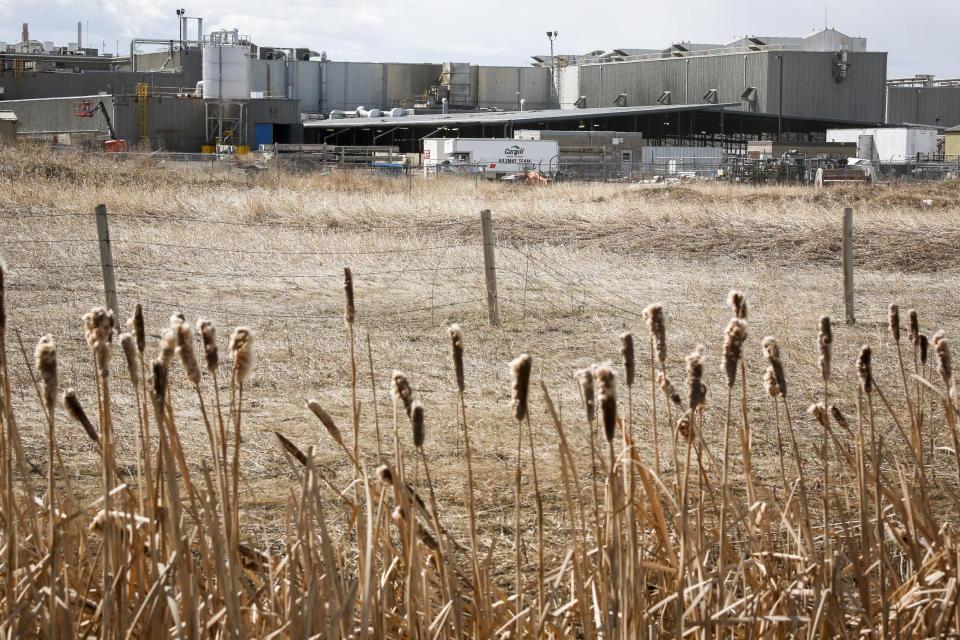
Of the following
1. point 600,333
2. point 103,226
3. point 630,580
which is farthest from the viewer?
point 600,333

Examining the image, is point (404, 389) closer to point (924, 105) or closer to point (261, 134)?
point (261, 134)

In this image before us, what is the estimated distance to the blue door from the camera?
168 ft

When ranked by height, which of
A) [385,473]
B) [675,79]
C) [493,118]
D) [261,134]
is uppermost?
[675,79]

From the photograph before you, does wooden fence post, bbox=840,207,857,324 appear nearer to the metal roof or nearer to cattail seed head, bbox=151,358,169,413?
cattail seed head, bbox=151,358,169,413

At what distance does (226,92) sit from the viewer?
48.1 meters

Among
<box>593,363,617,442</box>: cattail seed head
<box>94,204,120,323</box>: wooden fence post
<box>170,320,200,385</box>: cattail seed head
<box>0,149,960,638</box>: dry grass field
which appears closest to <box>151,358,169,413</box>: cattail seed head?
<box>170,320,200,385</box>: cattail seed head

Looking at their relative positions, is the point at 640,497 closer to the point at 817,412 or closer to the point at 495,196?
the point at 817,412

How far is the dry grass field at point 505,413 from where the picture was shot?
2.09 m

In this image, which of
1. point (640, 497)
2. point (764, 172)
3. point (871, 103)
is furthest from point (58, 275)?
point (871, 103)

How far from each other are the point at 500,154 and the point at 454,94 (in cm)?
2882

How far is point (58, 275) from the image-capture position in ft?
41.0

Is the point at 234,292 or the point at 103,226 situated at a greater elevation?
the point at 103,226

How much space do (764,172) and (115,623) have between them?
37.7 m

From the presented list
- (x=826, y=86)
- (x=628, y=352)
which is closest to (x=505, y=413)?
(x=628, y=352)
